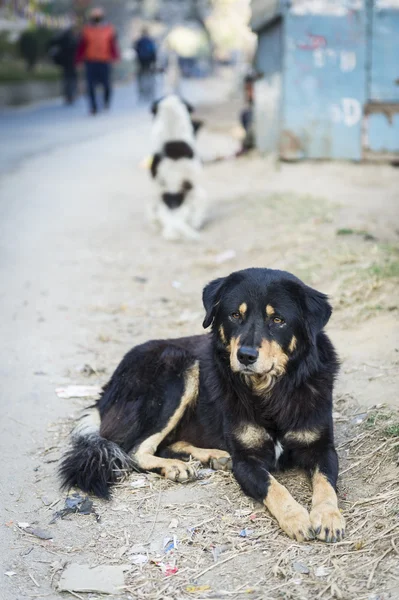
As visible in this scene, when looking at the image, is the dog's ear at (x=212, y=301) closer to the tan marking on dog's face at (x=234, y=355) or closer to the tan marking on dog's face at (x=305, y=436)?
the tan marking on dog's face at (x=234, y=355)

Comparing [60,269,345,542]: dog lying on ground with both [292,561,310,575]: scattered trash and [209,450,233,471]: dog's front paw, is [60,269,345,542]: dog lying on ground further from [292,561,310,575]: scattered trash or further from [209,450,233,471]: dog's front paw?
[292,561,310,575]: scattered trash

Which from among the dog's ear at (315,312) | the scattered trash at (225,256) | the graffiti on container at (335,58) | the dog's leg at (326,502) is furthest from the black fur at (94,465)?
the graffiti on container at (335,58)

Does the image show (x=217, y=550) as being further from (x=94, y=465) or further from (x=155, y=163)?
(x=155, y=163)

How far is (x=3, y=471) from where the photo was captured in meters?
4.70

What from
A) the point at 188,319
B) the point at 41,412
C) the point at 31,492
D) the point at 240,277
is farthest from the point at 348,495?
the point at 188,319

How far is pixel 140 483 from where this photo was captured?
453 centimetres

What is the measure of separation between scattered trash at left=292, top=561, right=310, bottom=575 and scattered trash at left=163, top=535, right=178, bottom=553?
24.1 inches

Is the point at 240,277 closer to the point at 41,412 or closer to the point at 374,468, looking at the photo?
the point at 374,468

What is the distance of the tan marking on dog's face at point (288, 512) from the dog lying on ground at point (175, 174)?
6.73 metres

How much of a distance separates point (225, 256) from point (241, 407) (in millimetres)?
4856

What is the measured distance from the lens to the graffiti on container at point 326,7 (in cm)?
1247

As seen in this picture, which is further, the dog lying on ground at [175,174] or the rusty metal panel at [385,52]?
the rusty metal panel at [385,52]

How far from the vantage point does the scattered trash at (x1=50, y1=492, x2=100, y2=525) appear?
4203 mm

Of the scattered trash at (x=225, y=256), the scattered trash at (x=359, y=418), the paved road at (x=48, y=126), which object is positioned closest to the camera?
the scattered trash at (x=359, y=418)
